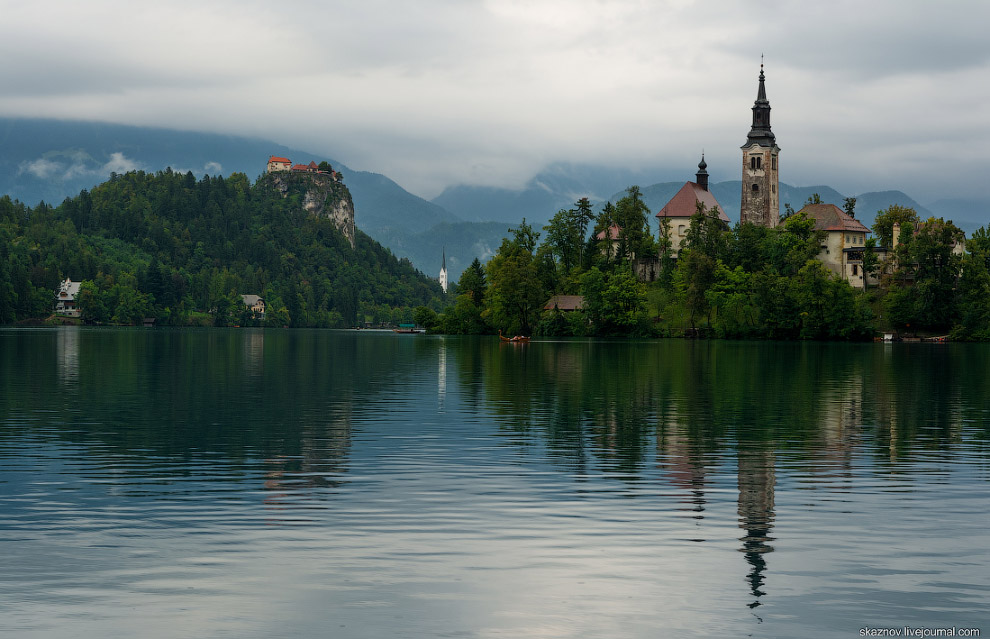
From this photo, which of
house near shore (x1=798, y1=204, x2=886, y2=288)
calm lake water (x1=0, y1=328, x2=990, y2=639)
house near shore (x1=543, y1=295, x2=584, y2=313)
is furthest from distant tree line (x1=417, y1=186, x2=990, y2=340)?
calm lake water (x1=0, y1=328, x2=990, y2=639)

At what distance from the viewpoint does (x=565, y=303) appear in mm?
187375

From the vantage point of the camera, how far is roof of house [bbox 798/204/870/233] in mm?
192625

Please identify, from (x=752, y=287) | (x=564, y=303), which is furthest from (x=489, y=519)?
(x=564, y=303)

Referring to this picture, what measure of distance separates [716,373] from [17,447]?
52.1 metres

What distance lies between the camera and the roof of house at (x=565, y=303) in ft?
608

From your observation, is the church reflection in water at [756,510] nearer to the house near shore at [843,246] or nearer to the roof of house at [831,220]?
the house near shore at [843,246]

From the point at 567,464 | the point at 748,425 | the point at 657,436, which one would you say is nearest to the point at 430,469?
the point at 567,464

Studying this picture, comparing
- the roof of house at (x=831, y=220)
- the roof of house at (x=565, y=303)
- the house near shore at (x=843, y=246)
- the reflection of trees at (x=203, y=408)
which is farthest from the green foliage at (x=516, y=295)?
the reflection of trees at (x=203, y=408)

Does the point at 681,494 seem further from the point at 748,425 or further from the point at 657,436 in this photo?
the point at 748,425

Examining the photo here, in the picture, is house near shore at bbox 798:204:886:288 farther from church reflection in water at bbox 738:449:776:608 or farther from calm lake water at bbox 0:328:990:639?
church reflection in water at bbox 738:449:776:608

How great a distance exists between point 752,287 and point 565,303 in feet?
115

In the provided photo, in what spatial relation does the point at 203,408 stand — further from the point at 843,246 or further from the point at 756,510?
the point at 843,246

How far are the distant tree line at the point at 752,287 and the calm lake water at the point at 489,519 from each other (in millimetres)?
123251

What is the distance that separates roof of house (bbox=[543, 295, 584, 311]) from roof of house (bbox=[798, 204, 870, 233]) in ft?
159
